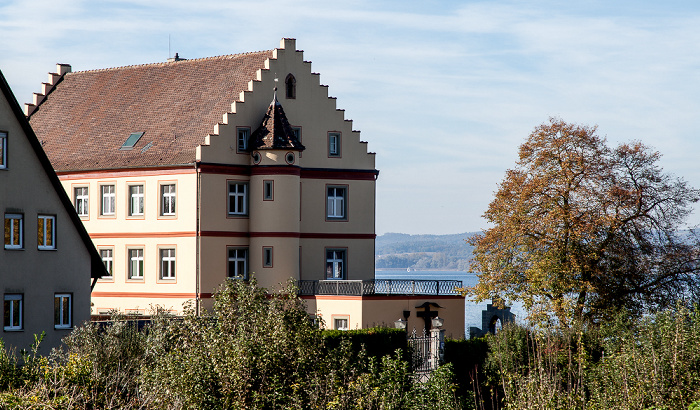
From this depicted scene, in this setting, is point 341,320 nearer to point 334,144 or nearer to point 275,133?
point 275,133

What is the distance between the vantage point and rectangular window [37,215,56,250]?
38344mm

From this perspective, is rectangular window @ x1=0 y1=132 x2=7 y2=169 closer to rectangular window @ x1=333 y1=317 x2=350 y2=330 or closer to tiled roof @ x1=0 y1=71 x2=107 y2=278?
tiled roof @ x1=0 y1=71 x2=107 y2=278

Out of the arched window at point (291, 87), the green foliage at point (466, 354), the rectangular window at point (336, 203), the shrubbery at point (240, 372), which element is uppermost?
the arched window at point (291, 87)

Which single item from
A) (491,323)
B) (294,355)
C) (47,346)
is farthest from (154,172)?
(294,355)

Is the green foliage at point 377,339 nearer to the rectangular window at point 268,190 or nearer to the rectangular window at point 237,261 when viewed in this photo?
the rectangular window at point 237,261

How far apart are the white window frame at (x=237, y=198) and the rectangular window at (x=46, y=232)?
11.5 meters

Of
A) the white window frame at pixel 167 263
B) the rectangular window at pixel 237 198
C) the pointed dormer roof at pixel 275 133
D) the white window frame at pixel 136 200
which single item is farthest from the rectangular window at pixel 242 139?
the white window frame at pixel 167 263

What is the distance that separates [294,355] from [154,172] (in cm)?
2812

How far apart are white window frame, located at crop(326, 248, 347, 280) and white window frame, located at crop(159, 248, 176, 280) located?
288 inches

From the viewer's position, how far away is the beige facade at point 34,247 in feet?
122

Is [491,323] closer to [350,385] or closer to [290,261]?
[290,261]

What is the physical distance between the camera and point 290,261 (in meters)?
49.0

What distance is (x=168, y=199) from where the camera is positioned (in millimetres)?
49500

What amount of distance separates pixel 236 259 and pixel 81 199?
8.78 meters
